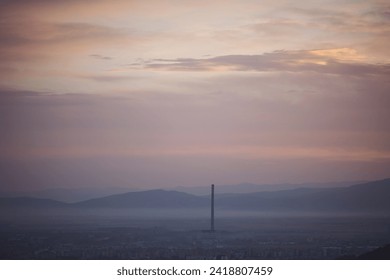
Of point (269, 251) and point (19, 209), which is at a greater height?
point (269, 251)

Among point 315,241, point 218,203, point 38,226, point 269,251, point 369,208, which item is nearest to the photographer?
point 269,251

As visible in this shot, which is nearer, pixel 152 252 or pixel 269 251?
pixel 152 252

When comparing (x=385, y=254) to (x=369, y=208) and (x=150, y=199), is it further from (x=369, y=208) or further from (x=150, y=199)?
(x=150, y=199)

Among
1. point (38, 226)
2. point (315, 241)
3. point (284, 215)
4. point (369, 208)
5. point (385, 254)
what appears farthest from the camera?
point (284, 215)

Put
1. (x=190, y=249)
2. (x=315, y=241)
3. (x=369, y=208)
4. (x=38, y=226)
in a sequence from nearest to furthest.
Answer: (x=190, y=249), (x=315, y=241), (x=38, y=226), (x=369, y=208)

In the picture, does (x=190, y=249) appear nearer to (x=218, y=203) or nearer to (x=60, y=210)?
(x=60, y=210)

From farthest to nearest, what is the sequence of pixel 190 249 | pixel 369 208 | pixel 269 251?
1. pixel 369 208
2. pixel 190 249
3. pixel 269 251
